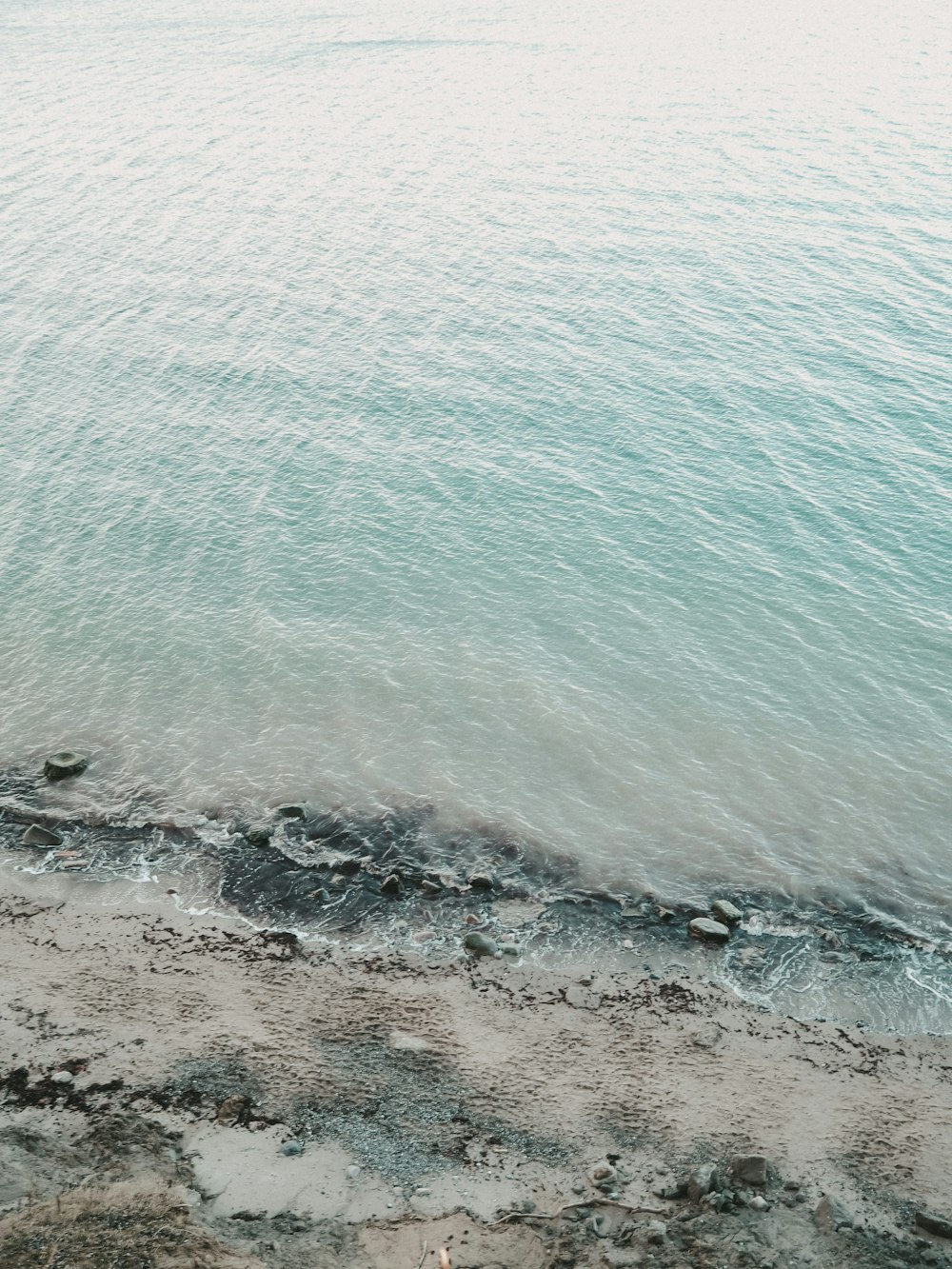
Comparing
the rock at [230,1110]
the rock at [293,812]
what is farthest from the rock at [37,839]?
the rock at [230,1110]

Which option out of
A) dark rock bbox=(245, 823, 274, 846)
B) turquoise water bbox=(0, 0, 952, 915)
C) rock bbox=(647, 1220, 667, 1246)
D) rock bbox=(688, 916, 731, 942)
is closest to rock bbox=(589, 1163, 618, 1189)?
rock bbox=(647, 1220, 667, 1246)

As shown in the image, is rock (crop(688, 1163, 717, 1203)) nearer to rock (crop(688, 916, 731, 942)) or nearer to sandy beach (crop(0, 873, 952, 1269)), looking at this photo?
sandy beach (crop(0, 873, 952, 1269))

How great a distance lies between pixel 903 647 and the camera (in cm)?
4394

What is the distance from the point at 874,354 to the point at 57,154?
74566 millimetres

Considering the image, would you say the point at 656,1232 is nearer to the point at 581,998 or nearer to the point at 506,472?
the point at 581,998

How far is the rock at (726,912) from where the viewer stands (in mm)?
32500

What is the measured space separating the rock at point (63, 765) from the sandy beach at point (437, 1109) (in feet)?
21.4

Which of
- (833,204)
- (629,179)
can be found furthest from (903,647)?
(629,179)

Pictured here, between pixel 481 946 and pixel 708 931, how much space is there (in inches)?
272

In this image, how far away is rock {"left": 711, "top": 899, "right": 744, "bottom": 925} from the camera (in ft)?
107

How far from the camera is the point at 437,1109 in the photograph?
2623 cm

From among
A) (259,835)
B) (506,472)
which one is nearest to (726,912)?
(259,835)

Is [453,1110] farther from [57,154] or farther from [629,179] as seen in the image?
[57,154]

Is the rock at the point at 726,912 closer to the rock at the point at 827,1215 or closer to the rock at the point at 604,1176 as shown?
the rock at the point at 827,1215
